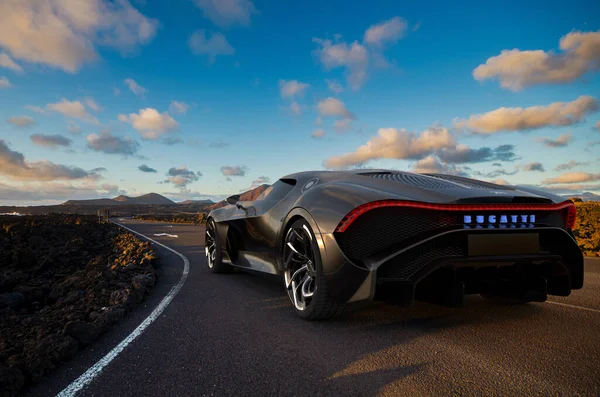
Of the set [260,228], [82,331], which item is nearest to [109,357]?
[82,331]

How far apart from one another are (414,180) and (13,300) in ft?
16.2

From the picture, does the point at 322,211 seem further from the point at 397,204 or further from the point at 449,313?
the point at 449,313

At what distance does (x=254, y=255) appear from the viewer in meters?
4.65

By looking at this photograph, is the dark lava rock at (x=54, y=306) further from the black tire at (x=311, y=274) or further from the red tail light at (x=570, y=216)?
the red tail light at (x=570, y=216)

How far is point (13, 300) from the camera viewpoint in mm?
4699

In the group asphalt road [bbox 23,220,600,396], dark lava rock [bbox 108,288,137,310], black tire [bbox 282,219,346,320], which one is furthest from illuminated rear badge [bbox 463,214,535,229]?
dark lava rock [bbox 108,288,137,310]

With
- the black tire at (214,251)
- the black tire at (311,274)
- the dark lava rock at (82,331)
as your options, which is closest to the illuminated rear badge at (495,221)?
the black tire at (311,274)

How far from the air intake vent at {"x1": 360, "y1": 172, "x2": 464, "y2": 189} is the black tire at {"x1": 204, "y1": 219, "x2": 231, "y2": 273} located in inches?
122

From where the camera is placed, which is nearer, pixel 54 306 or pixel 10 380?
pixel 10 380

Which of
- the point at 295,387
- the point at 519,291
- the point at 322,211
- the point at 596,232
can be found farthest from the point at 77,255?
the point at 596,232

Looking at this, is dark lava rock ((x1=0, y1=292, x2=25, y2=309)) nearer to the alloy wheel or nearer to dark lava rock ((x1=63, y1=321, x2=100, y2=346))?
dark lava rock ((x1=63, y1=321, x2=100, y2=346))

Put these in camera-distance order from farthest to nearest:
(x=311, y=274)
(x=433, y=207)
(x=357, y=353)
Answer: (x=311, y=274) < (x=433, y=207) < (x=357, y=353)

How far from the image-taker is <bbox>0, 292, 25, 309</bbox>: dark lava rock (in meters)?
4.57

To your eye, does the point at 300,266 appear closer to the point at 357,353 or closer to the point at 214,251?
the point at 357,353
